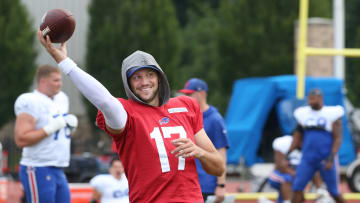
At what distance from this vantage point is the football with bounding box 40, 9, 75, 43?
4215 mm

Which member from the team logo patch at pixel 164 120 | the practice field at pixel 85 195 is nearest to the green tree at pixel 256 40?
the practice field at pixel 85 195

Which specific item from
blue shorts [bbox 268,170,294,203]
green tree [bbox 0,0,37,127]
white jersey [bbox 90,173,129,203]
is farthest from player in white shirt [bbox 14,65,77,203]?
green tree [bbox 0,0,37,127]

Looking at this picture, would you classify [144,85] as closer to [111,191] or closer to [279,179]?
[111,191]

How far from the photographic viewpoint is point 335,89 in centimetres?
1608

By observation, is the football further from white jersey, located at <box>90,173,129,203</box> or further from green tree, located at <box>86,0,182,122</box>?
green tree, located at <box>86,0,182,122</box>

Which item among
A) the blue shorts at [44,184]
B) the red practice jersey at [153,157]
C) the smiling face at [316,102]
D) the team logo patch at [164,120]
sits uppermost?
the team logo patch at [164,120]

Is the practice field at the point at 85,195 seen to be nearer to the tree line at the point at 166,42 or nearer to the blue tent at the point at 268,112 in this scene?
the blue tent at the point at 268,112

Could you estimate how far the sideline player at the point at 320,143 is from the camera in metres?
10.2

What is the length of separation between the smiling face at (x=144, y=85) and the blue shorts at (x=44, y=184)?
2775mm

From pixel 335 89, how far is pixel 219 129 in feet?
29.8

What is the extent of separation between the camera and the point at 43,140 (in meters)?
7.02

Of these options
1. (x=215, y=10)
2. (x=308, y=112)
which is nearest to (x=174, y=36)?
(x=215, y=10)

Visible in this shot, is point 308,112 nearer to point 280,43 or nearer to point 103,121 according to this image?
point 103,121

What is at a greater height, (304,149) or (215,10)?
(215,10)
